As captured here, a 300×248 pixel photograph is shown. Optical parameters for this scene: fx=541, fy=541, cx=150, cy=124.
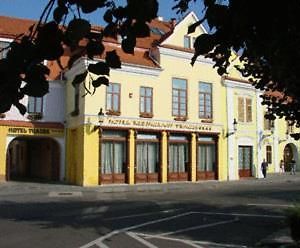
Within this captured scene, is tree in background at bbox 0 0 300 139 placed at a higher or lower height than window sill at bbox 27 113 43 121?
lower

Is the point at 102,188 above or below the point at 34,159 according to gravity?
below

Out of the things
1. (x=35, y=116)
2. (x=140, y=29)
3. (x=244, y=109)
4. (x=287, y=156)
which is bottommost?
(x=140, y=29)

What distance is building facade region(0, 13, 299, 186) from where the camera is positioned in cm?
3117

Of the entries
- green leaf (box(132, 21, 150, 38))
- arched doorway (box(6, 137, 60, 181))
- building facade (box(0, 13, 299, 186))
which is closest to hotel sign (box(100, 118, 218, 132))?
building facade (box(0, 13, 299, 186))

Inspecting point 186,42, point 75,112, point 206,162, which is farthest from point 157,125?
point 186,42

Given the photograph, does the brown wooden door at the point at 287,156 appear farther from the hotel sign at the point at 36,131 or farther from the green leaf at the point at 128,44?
the green leaf at the point at 128,44

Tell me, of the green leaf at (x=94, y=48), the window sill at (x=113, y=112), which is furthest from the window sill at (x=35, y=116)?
the green leaf at (x=94, y=48)

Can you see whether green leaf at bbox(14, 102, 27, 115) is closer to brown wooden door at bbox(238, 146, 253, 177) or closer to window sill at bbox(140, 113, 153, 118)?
window sill at bbox(140, 113, 153, 118)

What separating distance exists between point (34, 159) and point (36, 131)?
25.2 ft

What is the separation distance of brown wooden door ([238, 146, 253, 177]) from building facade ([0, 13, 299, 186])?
0.07m

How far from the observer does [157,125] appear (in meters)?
33.4

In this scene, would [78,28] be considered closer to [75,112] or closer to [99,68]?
[99,68]

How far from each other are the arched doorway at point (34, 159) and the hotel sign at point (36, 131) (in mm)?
940

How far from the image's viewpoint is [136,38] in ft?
10.3
